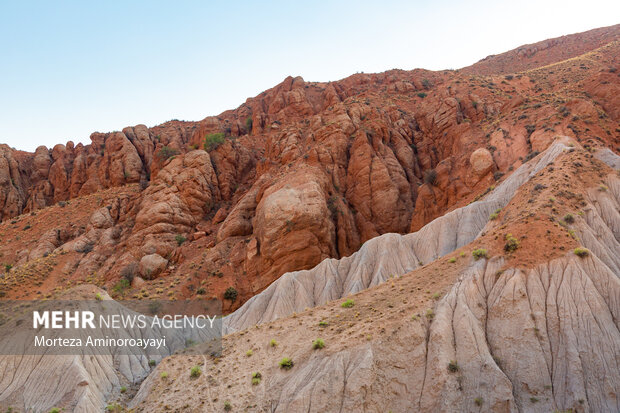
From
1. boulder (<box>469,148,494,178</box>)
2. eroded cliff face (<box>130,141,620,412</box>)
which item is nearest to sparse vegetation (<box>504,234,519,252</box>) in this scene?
eroded cliff face (<box>130,141,620,412</box>)

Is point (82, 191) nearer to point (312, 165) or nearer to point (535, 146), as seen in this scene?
point (312, 165)

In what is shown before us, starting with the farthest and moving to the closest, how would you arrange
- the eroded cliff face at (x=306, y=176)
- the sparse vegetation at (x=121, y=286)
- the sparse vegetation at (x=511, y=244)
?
the eroded cliff face at (x=306, y=176) < the sparse vegetation at (x=121, y=286) < the sparse vegetation at (x=511, y=244)

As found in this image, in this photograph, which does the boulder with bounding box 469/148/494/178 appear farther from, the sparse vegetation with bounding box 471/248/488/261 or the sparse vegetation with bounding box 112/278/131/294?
the sparse vegetation with bounding box 112/278/131/294

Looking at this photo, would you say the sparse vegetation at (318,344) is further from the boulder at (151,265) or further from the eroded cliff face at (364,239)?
Answer: the boulder at (151,265)

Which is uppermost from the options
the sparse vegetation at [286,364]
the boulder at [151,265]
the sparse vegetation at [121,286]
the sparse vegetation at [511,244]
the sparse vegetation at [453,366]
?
the sparse vegetation at [511,244]

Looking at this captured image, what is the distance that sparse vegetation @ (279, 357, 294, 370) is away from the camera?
62.0 feet

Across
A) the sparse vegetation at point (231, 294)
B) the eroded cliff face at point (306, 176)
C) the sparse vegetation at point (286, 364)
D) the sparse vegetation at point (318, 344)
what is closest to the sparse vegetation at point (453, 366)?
the sparse vegetation at point (318, 344)

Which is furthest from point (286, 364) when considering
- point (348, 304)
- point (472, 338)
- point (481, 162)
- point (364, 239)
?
point (481, 162)

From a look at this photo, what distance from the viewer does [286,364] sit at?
18984 millimetres

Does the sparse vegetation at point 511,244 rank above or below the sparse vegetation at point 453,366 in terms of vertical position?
above

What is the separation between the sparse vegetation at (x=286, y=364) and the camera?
1889 centimetres

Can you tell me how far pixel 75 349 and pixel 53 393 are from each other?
2.98m

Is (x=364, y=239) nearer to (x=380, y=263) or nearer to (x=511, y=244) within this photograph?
(x=380, y=263)

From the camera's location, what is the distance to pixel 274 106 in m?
71.9
